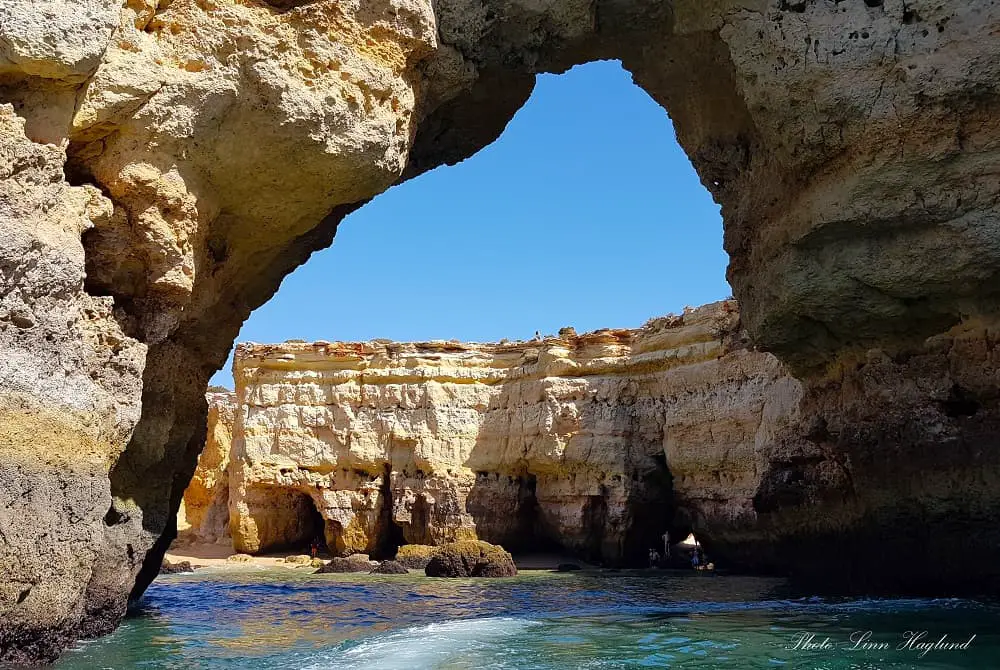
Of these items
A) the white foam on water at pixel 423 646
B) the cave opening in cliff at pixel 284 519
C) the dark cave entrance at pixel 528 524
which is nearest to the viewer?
the white foam on water at pixel 423 646

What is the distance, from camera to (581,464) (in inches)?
952

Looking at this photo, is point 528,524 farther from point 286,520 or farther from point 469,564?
point 286,520

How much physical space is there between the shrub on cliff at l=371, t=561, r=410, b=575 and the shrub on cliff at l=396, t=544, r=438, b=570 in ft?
5.23

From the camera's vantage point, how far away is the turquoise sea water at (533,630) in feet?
23.1

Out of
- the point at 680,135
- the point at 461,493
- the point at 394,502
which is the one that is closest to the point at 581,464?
the point at 461,493

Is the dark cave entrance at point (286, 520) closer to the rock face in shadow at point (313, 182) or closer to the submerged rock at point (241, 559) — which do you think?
the submerged rock at point (241, 559)

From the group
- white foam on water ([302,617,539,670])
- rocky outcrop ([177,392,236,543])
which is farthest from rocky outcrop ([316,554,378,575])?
white foam on water ([302,617,539,670])

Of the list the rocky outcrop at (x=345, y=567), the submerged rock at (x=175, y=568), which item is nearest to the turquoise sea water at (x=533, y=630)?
the rocky outcrop at (x=345, y=567)

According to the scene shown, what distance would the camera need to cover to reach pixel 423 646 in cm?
792

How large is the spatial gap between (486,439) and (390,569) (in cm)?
649

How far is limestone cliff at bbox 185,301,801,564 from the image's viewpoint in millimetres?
23031

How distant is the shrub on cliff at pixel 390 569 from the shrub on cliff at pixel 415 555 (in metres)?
1.59

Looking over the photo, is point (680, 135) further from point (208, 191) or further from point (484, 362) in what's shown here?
point (484, 362)

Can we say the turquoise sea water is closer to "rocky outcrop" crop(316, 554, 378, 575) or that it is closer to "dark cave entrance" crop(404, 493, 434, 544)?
"rocky outcrop" crop(316, 554, 378, 575)
